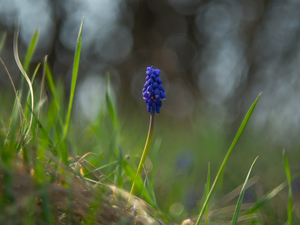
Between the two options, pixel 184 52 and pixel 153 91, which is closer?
pixel 153 91

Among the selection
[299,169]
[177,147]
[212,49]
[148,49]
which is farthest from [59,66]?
[299,169]

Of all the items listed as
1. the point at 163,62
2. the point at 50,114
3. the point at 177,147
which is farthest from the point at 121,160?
the point at 163,62

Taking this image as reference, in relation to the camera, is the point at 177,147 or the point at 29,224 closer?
the point at 29,224

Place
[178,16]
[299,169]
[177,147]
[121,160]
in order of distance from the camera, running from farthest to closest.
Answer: [178,16], [177,147], [299,169], [121,160]

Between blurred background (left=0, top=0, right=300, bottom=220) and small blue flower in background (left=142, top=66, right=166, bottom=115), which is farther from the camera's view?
blurred background (left=0, top=0, right=300, bottom=220)

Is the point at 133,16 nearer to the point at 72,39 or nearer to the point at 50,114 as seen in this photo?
the point at 72,39

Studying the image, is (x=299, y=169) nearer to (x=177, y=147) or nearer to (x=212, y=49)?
(x=177, y=147)

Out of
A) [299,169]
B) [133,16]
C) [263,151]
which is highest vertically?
[133,16]

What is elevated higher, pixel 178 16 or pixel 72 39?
pixel 178 16

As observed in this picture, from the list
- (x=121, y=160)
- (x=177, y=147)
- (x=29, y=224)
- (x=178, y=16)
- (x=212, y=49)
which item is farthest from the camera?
Result: (x=178, y=16)

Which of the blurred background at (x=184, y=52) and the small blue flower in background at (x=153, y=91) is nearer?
the small blue flower in background at (x=153, y=91)
